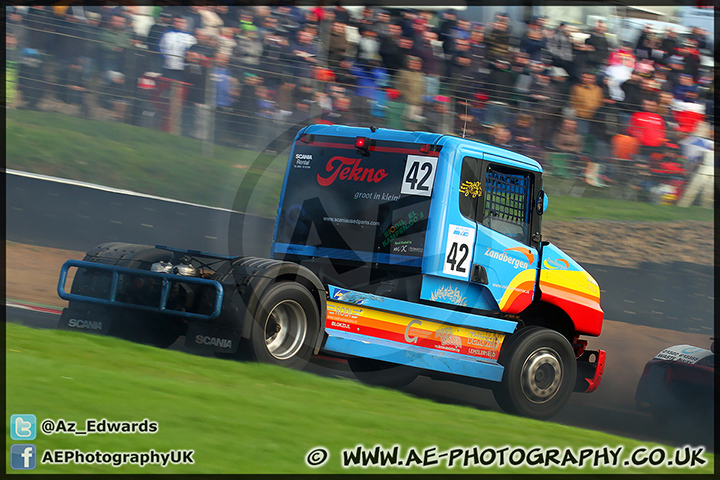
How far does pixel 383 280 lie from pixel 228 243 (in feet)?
14.8

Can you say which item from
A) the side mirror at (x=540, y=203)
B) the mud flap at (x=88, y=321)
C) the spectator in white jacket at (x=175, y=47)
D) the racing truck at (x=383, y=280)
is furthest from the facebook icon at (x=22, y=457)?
the spectator in white jacket at (x=175, y=47)

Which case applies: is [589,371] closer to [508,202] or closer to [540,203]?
[540,203]

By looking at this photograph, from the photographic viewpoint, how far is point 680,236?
12.6 m

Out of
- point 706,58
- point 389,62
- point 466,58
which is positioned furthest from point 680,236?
point 389,62

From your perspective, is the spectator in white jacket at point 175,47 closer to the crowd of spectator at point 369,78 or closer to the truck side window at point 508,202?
the crowd of spectator at point 369,78

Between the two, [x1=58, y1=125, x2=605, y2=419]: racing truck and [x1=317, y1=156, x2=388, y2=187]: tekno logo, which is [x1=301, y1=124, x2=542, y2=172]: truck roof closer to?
[x1=58, y1=125, x2=605, y2=419]: racing truck

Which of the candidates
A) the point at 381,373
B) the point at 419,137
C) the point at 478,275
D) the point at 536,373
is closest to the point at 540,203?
the point at 478,275

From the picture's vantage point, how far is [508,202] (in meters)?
7.91

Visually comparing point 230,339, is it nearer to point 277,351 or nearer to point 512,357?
point 277,351

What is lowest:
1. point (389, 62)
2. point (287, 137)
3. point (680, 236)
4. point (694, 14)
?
point (680, 236)

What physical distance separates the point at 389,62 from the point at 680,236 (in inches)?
201

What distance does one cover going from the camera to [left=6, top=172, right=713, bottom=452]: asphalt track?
860 centimetres

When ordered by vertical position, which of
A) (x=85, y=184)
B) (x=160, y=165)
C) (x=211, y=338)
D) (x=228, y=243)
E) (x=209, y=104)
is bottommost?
(x=228, y=243)

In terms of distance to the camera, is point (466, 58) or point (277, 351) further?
point (466, 58)
